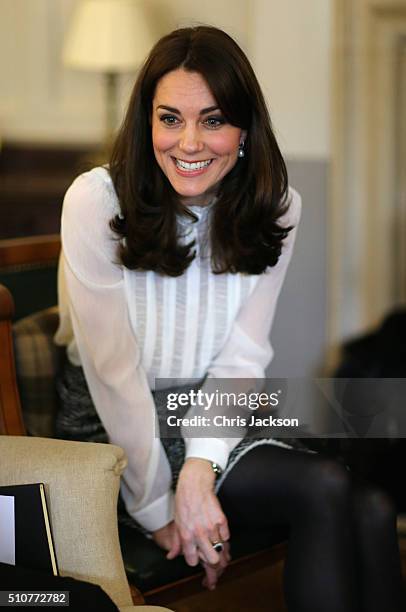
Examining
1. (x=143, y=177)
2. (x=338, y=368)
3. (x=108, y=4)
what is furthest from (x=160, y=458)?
(x=108, y=4)

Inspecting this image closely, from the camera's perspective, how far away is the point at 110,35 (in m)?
2.60

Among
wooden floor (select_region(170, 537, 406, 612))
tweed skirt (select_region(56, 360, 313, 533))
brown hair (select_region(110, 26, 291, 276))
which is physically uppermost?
brown hair (select_region(110, 26, 291, 276))

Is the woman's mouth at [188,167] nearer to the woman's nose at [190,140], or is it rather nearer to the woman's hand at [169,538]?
the woman's nose at [190,140]

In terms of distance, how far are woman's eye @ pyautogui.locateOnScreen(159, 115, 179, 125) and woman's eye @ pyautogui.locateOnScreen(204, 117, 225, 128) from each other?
38mm

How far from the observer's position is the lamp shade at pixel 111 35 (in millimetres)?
2602

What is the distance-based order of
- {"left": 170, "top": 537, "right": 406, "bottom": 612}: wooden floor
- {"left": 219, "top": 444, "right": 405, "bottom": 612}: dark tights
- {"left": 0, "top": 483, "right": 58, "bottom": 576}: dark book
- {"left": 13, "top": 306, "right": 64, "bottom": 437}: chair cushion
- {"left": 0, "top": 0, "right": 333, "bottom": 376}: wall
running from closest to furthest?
{"left": 0, "top": 483, "right": 58, "bottom": 576}: dark book, {"left": 219, "top": 444, "right": 405, "bottom": 612}: dark tights, {"left": 13, "top": 306, "right": 64, "bottom": 437}: chair cushion, {"left": 170, "top": 537, "right": 406, "bottom": 612}: wooden floor, {"left": 0, "top": 0, "right": 333, "bottom": 376}: wall

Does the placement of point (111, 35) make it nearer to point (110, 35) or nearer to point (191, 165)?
point (110, 35)

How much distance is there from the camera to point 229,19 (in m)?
2.82

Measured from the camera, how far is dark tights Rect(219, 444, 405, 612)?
3.81ft

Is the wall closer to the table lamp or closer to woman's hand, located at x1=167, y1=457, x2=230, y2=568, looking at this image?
the table lamp

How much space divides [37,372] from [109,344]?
20cm

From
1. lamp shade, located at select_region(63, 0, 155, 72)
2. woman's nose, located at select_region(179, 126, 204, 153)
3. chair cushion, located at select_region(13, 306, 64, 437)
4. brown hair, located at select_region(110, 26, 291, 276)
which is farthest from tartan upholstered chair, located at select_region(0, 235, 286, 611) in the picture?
lamp shade, located at select_region(63, 0, 155, 72)

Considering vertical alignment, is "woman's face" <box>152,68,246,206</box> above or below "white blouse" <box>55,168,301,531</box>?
above

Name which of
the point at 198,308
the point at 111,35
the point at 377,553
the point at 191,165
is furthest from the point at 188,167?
the point at 111,35
